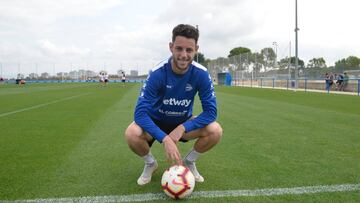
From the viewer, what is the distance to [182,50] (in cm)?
386

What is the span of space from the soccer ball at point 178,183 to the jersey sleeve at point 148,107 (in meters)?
0.39

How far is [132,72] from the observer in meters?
93.8

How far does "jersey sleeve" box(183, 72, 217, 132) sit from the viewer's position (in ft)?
13.4

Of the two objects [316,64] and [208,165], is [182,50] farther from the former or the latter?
[316,64]

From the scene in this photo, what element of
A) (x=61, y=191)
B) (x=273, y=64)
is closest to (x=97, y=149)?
(x=61, y=191)

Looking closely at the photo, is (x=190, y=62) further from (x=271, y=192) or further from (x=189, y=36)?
(x=271, y=192)

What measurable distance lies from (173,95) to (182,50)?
1.72 feet

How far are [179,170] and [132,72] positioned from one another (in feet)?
299

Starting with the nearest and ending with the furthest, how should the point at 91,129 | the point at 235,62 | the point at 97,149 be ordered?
the point at 97,149 → the point at 91,129 → the point at 235,62

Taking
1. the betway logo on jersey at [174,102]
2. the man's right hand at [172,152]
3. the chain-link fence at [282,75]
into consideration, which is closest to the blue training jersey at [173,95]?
the betway logo on jersey at [174,102]

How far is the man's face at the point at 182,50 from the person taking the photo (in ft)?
12.6

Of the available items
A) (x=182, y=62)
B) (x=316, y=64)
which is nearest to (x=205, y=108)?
(x=182, y=62)

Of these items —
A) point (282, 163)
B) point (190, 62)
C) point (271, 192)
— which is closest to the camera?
point (271, 192)

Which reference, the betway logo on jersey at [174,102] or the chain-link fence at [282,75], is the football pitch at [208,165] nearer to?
the betway logo on jersey at [174,102]
